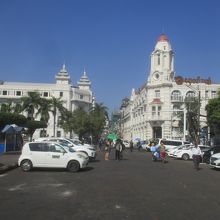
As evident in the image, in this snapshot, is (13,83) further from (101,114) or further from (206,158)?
(206,158)

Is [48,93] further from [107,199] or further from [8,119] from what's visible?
[107,199]

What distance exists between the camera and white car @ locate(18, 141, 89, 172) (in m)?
21.1

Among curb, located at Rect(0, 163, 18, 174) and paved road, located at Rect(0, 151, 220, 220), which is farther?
→ curb, located at Rect(0, 163, 18, 174)

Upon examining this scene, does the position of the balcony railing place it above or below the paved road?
above

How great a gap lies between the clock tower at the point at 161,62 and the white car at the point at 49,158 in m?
68.6

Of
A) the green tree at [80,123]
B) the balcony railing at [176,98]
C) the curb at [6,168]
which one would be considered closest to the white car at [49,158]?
the curb at [6,168]

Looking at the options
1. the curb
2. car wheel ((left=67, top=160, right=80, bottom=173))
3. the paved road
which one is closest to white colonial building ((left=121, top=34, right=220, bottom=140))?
the curb

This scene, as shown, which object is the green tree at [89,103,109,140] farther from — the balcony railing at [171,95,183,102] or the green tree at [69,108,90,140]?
the balcony railing at [171,95,183,102]

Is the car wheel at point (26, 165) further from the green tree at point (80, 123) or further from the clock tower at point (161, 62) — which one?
the clock tower at point (161, 62)

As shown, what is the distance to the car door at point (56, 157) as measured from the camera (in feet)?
69.4

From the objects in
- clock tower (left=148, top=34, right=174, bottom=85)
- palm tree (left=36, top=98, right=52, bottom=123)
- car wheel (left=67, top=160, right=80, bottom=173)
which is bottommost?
car wheel (left=67, top=160, right=80, bottom=173)

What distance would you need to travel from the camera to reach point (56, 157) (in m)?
21.2

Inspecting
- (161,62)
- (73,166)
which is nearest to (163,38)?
(161,62)

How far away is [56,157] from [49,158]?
36 cm
